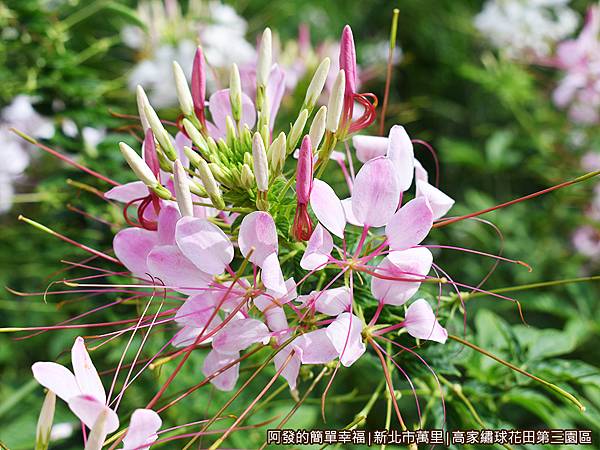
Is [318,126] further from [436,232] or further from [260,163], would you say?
[436,232]

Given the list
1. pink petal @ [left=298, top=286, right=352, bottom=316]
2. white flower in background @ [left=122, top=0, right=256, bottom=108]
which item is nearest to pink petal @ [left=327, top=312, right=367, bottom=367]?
pink petal @ [left=298, top=286, right=352, bottom=316]

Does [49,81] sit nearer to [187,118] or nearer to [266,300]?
[187,118]

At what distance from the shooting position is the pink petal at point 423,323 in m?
0.72

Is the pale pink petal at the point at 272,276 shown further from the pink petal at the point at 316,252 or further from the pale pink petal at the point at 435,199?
the pale pink petal at the point at 435,199

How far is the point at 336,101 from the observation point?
0.76 m

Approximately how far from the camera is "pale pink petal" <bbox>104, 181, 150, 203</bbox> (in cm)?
82

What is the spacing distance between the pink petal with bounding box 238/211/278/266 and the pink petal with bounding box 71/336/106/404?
0.21 meters

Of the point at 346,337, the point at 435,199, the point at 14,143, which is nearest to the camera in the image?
the point at 346,337

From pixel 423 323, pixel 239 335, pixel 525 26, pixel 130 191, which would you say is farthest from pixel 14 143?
pixel 525 26

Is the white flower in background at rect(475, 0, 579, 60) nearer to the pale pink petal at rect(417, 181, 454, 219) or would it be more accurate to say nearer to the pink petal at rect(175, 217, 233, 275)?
the pale pink petal at rect(417, 181, 454, 219)

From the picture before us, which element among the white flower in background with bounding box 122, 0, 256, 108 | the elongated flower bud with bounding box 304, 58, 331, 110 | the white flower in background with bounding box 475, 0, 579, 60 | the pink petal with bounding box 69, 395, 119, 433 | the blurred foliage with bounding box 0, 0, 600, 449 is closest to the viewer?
the pink petal with bounding box 69, 395, 119, 433

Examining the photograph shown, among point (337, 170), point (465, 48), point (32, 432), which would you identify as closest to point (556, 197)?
point (337, 170)

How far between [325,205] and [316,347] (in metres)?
0.17

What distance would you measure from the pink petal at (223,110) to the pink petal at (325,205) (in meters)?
0.21
